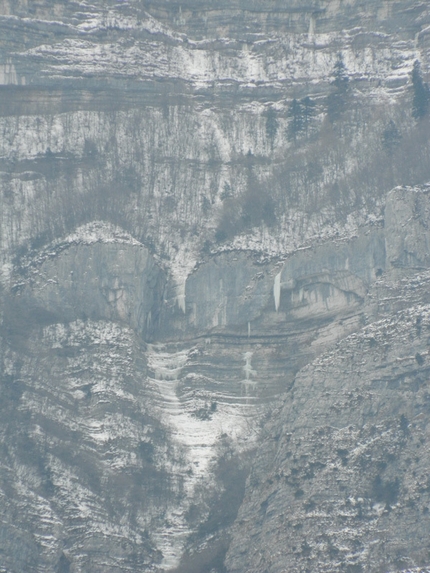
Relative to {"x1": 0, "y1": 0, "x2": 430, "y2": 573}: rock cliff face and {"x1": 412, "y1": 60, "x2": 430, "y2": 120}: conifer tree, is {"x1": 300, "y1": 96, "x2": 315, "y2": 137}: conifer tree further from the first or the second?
{"x1": 412, "y1": 60, "x2": 430, "y2": 120}: conifer tree

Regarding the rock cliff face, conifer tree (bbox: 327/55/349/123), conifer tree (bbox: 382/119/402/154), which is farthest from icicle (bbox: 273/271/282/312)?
conifer tree (bbox: 327/55/349/123)

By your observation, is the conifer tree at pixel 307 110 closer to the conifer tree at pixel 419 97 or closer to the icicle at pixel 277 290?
the conifer tree at pixel 419 97

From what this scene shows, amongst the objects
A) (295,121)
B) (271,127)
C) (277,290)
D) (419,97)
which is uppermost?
(419,97)

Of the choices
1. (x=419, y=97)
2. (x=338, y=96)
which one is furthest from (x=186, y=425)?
(x=419, y=97)

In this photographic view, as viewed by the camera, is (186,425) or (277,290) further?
(277,290)

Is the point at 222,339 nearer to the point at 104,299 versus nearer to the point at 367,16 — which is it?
the point at 104,299

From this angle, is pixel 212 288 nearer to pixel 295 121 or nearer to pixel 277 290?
pixel 277 290

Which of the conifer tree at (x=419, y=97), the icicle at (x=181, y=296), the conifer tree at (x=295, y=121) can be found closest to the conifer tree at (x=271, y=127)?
the conifer tree at (x=295, y=121)
